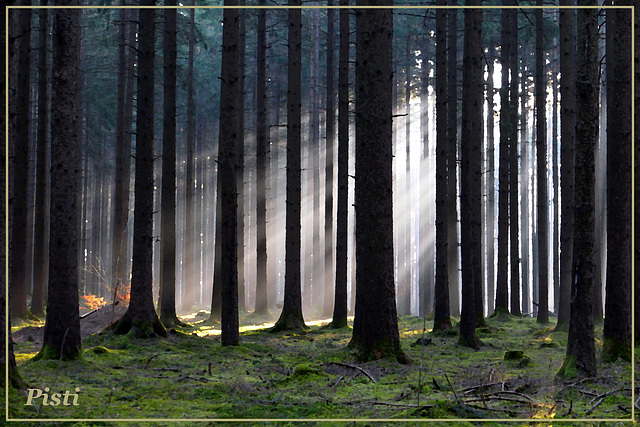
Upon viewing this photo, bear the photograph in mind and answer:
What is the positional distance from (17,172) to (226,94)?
780cm

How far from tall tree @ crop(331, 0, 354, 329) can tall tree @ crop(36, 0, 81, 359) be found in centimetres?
903

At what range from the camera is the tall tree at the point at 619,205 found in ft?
34.0

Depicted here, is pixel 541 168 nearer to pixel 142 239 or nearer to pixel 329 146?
pixel 329 146

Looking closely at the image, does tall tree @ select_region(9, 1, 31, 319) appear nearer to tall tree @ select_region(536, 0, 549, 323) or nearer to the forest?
the forest

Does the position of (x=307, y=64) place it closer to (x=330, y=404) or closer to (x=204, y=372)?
(x=204, y=372)

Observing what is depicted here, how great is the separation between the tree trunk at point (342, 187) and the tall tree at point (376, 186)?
694cm

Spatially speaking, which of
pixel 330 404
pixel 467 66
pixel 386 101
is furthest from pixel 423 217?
pixel 330 404

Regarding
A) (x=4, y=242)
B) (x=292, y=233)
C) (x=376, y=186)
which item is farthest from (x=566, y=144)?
(x=4, y=242)

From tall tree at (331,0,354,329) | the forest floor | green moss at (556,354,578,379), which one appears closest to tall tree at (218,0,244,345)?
the forest floor

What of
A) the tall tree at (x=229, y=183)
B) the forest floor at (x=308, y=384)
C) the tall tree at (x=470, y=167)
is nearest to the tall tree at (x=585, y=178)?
the forest floor at (x=308, y=384)

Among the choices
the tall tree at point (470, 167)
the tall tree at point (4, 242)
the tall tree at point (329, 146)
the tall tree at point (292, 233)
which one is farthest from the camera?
the tall tree at point (329, 146)

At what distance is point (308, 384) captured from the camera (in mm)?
9148

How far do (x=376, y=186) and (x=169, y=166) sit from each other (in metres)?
7.79

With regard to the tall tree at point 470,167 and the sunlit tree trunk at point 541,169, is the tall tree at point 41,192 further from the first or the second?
the sunlit tree trunk at point 541,169
